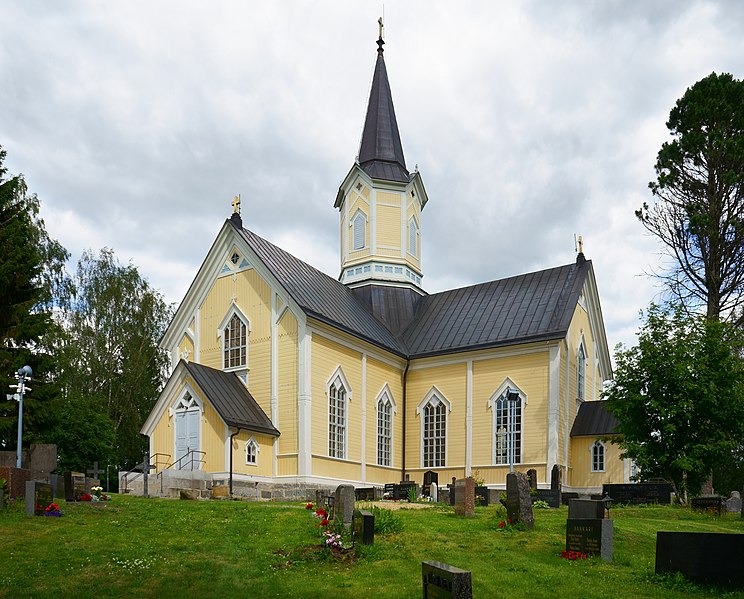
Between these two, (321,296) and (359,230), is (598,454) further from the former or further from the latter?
(359,230)

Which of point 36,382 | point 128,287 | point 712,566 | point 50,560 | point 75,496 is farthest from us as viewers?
point 128,287

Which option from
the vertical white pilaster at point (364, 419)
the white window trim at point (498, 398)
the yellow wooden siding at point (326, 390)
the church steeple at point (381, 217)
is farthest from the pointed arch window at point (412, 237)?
the white window trim at point (498, 398)

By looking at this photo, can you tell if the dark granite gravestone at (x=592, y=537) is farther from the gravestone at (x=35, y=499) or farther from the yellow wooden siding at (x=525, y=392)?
the yellow wooden siding at (x=525, y=392)

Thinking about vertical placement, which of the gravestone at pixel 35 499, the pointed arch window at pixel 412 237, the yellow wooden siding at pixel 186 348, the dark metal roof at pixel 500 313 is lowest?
the gravestone at pixel 35 499

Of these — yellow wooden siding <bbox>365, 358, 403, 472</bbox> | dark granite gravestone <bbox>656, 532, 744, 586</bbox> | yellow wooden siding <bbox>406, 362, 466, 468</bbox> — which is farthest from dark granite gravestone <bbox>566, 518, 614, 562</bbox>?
yellow wooden siding <bbox>406, 362, 466, 468</bbox>

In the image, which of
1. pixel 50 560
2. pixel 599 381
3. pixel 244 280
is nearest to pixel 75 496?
pixel 50 560

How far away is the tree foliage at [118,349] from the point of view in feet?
133

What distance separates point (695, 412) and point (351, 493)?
14076 millimetres

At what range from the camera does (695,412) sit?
24141 mm

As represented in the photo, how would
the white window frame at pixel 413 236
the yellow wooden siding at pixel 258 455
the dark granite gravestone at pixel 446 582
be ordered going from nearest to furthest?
the dark granite gravestone at pixel 446 582, the yellow wooden siding at pixel 258 455, the white window frame at pixel 413 236

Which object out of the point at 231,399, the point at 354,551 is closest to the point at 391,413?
the point at 231,399

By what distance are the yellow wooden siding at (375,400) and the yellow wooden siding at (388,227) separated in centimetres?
689

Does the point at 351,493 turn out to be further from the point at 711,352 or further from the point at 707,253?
the point at 707,253

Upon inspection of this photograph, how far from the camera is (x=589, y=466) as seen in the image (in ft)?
96.6
